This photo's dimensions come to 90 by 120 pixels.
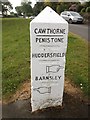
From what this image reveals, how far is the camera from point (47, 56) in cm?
519

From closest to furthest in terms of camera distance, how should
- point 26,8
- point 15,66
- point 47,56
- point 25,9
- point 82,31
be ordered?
point 47,56 < point 15,66 < point 82,31 < point 26,8 < point 25,9

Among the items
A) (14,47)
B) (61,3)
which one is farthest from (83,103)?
(61,3)

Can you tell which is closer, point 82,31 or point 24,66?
point 24,66

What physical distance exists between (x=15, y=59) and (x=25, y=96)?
3612 millimetres

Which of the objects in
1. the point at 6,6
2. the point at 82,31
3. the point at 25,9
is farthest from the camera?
the point at 25,9

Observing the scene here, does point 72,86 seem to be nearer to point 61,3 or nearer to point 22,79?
point 22,79

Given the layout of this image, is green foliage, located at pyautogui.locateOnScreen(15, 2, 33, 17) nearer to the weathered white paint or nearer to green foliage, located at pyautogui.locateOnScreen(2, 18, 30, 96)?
green foliage, located at pyautogui.locateOnScreen(2, 18, 30, 96)

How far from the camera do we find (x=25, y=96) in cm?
612

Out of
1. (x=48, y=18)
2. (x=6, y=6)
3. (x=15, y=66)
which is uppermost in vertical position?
(x=6, y=6)

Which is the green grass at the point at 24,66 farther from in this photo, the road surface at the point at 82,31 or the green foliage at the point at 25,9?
the green foliage at the point at 25,9

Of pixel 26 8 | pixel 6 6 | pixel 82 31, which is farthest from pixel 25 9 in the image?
pixel 82 31

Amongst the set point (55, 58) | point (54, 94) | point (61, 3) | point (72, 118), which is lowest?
point (72, 118)

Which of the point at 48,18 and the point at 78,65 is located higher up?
the point at 48,18

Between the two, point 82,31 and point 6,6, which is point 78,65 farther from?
point 6,6
